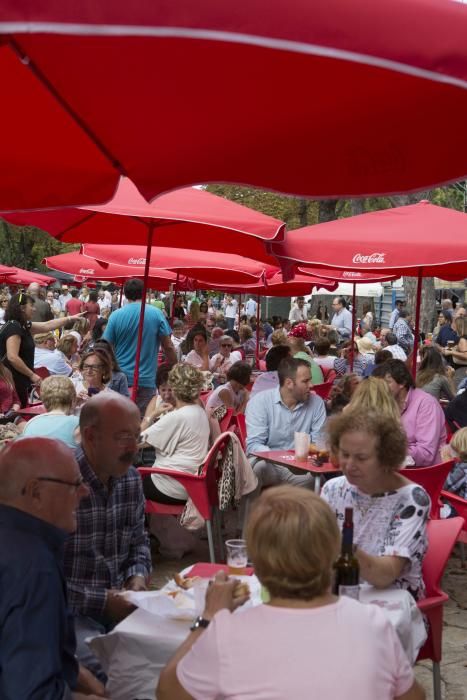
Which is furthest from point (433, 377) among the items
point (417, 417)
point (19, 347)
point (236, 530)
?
point (19, 347)

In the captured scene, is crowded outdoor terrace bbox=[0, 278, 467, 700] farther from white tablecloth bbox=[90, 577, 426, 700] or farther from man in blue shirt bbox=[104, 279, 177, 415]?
man in blue shirt bbox=[104, 279, 177, 415]

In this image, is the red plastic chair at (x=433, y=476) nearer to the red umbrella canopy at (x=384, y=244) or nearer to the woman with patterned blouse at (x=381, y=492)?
the woman with patterned blouse at (x=381, y=492)

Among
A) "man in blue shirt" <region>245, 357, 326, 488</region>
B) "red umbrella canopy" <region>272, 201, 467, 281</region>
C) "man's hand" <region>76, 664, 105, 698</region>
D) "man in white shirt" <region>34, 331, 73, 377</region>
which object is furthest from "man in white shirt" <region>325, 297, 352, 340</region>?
"man's hand" <region>76, 664, 105, 698</region>

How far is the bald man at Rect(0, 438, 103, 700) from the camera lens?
7.83ft

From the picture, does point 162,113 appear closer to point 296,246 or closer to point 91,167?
point 91,167

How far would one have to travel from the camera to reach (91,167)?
12.6 ft

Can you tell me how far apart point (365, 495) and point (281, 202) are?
35.3 metres

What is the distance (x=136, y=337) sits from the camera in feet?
31.6

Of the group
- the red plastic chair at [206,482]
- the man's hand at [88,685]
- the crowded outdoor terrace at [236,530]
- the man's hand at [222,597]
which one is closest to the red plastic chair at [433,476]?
the crowded outdoor terrace at [236,530]

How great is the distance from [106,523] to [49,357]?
7.90m

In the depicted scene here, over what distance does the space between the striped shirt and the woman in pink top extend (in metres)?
1.27

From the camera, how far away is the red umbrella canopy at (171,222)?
547 centimetres

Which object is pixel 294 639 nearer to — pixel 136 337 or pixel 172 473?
pixel 172 473

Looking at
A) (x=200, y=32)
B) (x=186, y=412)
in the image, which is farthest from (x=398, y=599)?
(x=186, y=412)
